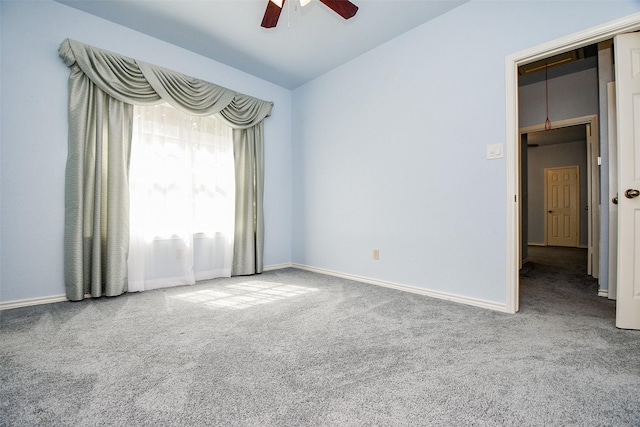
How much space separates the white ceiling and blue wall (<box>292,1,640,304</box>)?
0.64 ft

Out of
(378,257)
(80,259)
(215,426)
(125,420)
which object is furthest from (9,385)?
(378,257)

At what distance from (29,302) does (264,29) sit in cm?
316

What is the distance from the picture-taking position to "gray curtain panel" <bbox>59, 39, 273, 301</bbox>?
2.46m

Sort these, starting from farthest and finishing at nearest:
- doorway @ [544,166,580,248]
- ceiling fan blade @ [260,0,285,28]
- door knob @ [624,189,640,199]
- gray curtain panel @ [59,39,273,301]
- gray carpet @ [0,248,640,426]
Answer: doorway @ [544,166,580,248], gray curtain panel @ [59,39,273,301], ceiling fan blade @ [260,0,285,28], door knob @ [624,189,640,199], gray carpet @ [0,248,640,426]

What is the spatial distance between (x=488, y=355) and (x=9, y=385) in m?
2.26

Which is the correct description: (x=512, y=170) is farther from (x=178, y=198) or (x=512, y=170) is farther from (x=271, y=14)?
(x=178, y=198)

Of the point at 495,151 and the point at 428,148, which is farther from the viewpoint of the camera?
the point at 428,148

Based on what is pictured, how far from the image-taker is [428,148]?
272cm

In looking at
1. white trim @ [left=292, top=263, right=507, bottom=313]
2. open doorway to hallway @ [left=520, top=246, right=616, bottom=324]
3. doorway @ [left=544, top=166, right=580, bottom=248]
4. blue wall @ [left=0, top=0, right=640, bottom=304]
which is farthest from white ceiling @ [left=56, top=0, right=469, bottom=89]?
doorway @ [left=544, top=166, right=580, bottom=248]

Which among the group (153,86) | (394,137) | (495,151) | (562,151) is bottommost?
(495,151)

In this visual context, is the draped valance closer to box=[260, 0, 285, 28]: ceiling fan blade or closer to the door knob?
box=[260, 0, 285, 28]: ceiling fan blade

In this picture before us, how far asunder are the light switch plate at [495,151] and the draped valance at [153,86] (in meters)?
2.66

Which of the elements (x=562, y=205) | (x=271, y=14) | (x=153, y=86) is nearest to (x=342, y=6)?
(x=271, y=14)

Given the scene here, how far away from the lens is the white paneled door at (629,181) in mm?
1865
